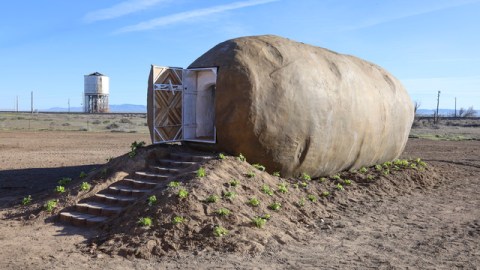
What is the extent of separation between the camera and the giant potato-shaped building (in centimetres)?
1168

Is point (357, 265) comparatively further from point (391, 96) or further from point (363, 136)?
point (391, 96)

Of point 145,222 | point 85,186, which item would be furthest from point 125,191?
point 145,222

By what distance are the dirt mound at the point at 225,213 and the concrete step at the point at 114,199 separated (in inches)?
28.1

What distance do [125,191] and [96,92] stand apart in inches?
2396

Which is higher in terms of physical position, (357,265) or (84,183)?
(84,183)

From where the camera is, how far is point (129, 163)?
11633 millimetres

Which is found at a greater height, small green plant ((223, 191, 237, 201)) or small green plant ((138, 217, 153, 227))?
small green plant ((223, 191, 237, 201))

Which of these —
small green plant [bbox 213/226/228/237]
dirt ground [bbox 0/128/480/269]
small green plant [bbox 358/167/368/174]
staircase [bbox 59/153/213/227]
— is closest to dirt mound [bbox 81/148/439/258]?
small green plant [bbox 213/226/228/237]

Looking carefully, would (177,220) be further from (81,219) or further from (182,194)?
(81,219)

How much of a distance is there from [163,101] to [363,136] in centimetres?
594

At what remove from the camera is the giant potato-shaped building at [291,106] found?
11.7m

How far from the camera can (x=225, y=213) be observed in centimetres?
891

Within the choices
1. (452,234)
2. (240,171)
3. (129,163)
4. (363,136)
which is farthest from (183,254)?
(363,136)

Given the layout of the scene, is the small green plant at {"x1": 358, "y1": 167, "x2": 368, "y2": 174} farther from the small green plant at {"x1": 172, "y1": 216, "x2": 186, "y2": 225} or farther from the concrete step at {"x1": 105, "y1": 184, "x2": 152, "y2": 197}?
the small green plant at {"x1": 172, "y1": 216, "x2": 186, "y2": 225}
